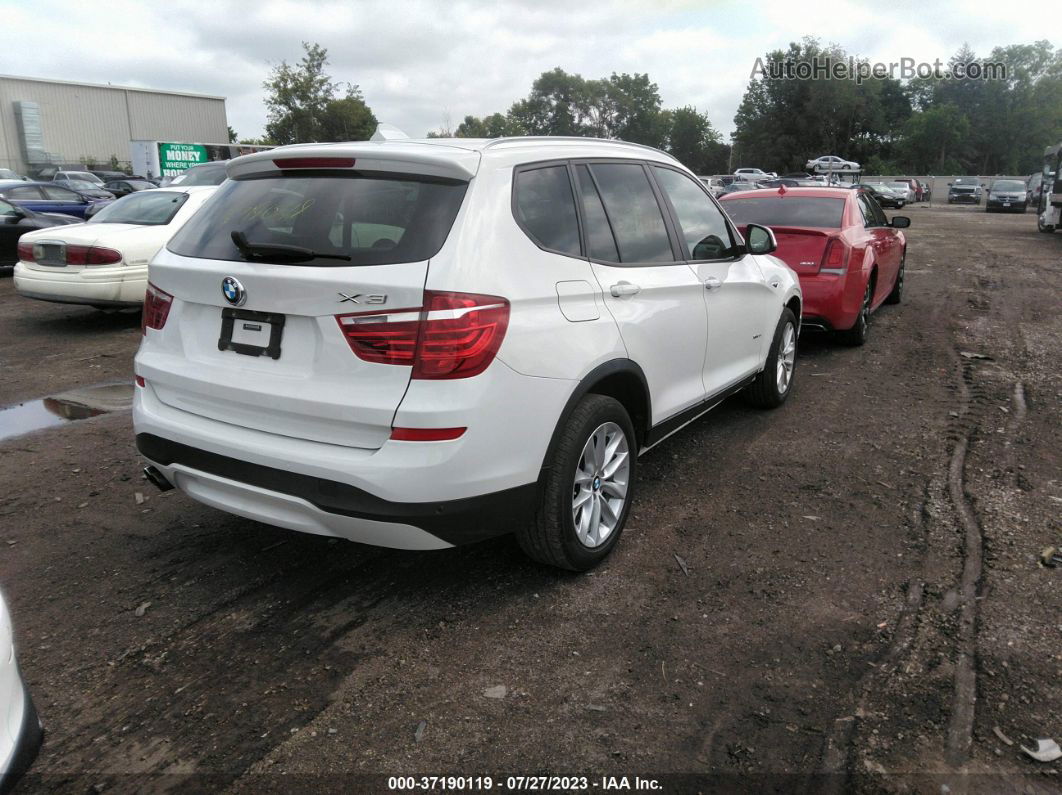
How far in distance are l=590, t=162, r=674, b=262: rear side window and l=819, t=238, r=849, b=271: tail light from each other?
4.01 meters

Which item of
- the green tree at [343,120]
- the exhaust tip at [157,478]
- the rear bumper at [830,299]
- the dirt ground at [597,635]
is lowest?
the dirt ground at [597,635]

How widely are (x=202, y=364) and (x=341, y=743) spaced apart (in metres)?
1.58

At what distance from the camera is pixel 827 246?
7.79 m

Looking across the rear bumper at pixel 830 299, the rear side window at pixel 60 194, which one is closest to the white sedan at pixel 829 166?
the rear side window at pixel 60 194

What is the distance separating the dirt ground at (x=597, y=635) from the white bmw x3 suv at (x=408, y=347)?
1.49 ft

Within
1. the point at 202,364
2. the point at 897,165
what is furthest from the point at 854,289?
the point at 897,165

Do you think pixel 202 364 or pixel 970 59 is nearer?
pixel 202 364

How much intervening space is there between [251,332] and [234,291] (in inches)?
6.6

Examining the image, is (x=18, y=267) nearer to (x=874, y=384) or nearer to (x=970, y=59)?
(x=874, y=384)

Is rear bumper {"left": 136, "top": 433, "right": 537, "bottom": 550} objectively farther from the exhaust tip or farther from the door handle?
the door handle

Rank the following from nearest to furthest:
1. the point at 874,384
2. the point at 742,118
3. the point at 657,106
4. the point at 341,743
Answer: the point at 341,743 < the point at 874,384 < the point at 742,118 < the point at 657,106

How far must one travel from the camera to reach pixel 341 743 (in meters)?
2.61

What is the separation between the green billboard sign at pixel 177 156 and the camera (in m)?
41.3

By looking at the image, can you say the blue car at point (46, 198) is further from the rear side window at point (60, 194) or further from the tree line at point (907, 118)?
the tree line at point (907, 118)
